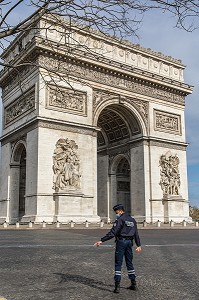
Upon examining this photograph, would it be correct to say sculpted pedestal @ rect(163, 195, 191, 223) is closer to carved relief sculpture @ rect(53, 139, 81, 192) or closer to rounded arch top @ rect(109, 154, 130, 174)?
rounded arch top @ rect(109, 154, 130, 174)

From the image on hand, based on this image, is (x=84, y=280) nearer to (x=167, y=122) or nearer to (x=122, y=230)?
(x=122, y=230)

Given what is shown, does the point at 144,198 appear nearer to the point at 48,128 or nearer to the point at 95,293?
the point at 48,128

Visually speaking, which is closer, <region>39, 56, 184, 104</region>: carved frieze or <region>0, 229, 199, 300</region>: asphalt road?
<region>0, 229, 199, 300</region>: asphalt road

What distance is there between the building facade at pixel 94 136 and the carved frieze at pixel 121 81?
0.26 ft

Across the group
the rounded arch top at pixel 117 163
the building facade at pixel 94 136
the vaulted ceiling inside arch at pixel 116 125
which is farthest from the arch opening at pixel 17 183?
the rounded arch top at pixel 117 163

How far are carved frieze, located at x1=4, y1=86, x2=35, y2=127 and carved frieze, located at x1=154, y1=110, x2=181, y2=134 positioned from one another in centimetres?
1071

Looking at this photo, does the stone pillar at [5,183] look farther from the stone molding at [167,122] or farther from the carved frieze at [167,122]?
the carved frieze at [167,122]

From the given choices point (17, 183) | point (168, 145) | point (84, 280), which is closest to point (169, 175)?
point (168, 145)

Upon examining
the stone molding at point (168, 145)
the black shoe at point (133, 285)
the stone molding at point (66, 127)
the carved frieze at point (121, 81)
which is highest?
the carved frieze at point (121, 81)

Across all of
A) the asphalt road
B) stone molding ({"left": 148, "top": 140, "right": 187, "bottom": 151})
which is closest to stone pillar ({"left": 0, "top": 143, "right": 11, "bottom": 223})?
stone molding ({"left": 148, "top": 140, "right": 187, "bottom": 151})

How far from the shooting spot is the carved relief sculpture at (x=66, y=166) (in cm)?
2525

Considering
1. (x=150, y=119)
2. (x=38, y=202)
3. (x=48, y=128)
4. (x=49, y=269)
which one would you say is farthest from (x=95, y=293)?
(x=150, y=119)

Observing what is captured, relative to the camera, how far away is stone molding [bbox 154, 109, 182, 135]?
3209 cm

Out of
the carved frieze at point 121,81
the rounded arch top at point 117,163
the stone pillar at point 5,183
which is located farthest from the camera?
the rounded arch top at point 117,163
